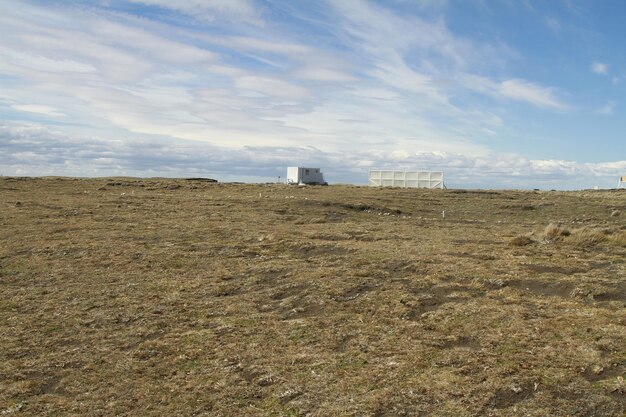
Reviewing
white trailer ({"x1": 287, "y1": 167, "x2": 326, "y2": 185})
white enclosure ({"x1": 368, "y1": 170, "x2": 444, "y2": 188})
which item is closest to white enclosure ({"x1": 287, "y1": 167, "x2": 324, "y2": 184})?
white trailer ({"x1": 287, "y1": 167, "x2": 326, "y2": 185})

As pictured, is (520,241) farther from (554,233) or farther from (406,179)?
(406,179)

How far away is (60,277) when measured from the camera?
16891 mm

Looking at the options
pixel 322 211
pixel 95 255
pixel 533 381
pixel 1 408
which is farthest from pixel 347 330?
pixel 322 211

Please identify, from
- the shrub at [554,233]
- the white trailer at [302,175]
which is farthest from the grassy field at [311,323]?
the white trailer at [302,175]

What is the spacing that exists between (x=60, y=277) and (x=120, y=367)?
7.81 metres

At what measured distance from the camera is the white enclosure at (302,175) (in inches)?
3255

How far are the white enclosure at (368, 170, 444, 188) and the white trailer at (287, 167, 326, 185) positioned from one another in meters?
10.2

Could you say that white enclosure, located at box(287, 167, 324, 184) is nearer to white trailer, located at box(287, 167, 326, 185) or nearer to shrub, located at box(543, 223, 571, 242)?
white trailer, located at box(287, 167, 326, 185)

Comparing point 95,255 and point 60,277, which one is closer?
point 60,277

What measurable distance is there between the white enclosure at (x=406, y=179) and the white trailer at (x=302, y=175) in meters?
10.2

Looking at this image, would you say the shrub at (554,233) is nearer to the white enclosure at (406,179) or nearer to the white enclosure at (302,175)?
the white enclosure at (406,179)

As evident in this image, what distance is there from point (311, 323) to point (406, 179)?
64922mm

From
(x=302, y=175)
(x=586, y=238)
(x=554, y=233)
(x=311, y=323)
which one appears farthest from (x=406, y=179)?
(x=311, y=323)

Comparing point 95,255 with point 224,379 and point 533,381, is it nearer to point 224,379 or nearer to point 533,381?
point 224,379
